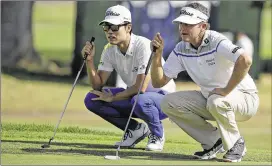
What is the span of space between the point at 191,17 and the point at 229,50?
20.0 inches

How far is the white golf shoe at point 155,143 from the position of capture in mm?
9427

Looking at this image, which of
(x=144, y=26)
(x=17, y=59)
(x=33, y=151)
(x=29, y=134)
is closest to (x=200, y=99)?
(x=33, y=151)

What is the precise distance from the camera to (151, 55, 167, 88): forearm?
870 cm

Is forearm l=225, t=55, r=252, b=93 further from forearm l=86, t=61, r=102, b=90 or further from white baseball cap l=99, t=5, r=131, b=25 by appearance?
forearm l=86, t=61, r=102, b=90

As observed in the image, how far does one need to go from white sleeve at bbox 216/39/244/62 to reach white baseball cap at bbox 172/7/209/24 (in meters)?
0.31

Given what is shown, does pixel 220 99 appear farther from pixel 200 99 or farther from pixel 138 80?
pixel 138 80

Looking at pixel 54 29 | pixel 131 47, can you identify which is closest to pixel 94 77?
pixel 131 47

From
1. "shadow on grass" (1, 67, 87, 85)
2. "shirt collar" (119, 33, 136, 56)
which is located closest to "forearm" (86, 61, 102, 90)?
"shirt collar" (119, 33, 136, 56)

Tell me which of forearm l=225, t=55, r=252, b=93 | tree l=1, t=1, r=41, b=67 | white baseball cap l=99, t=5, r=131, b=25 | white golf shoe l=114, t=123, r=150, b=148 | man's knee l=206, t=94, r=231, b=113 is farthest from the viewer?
tree l=1, t=1, r=41, b=67

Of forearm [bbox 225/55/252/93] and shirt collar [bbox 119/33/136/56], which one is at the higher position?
forearm [bbox 225/55/252/93]

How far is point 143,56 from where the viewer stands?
31.0 feet

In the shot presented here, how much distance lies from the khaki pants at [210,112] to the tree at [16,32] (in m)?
14.7

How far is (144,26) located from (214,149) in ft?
45.0

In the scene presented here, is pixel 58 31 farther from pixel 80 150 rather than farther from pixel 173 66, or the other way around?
pixel 173 66
